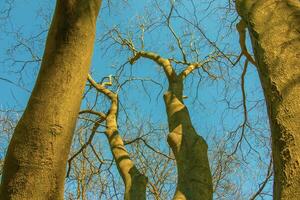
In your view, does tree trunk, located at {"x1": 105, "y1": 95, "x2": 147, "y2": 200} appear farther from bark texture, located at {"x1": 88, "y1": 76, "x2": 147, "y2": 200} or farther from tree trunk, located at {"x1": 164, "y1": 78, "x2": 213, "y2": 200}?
tree trunk, located at {"x1": 164, "y1": 78, "x2": 213, "y2": 200}

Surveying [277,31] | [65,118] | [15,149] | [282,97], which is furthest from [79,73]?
[277,31]

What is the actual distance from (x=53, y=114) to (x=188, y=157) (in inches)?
90.3

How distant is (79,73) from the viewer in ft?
5.53

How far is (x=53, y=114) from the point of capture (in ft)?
5.09

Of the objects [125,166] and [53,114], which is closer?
[53,114]

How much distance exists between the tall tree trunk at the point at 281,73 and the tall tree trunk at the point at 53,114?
3.04ft

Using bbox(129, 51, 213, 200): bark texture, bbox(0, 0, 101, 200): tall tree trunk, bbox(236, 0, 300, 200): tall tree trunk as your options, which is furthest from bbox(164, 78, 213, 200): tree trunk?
bbox(0, 0, 101, 200): tall tree trunk

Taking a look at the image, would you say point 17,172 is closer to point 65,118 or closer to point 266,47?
point 65,118

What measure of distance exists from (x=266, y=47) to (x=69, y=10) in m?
1.11

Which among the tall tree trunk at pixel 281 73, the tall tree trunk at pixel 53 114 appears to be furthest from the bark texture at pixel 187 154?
the tall tree trunk at pixel 53 114

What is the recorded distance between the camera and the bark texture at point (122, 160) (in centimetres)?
420

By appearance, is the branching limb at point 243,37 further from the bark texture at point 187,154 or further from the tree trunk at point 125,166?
the tree trunk at point 125,166

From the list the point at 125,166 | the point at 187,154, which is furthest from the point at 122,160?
the point at 187,154

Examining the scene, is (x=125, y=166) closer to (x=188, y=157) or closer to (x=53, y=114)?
(x=188, y=157)
